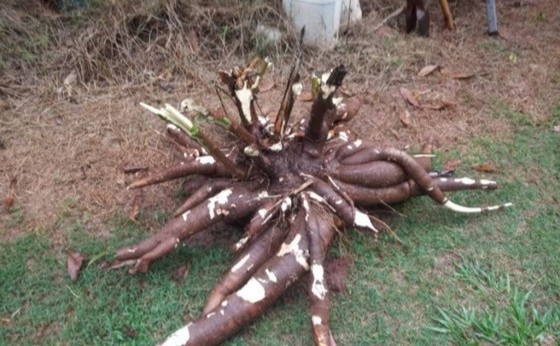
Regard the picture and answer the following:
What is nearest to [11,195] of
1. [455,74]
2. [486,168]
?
[486,168]

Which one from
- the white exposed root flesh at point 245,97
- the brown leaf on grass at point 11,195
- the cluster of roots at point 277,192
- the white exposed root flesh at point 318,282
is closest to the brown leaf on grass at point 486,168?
the cluster of roots at point 277,192

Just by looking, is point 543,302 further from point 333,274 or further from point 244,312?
point 244,312

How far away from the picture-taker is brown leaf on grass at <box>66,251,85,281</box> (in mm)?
2114

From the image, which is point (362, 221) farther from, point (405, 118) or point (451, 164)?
point (405, 118)

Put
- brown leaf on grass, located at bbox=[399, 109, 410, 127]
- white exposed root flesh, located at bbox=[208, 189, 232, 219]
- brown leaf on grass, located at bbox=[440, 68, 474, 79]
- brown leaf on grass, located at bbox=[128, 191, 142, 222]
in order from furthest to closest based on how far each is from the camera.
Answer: brown leaf on grass, located at bbox=[440, 68, 474, 79] < brown leaf on grass, located at bbox=[399, 109, 410, 127] < brown leaf on grass, located at bbox=[128, 191, 142, 222] < white exposed root flesh, located at bbox=[208, 189, 232, 219]

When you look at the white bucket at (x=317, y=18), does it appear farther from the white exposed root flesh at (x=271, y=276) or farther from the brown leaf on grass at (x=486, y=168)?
the white exposed root flesh at (x=271, y=276)

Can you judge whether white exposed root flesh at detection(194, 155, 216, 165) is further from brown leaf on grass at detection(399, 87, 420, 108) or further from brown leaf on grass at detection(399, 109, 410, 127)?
brown leaf on grass at detection(399, 87, 420, 108)

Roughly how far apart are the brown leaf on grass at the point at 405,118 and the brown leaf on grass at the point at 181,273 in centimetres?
134

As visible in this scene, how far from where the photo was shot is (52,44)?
3322 mm

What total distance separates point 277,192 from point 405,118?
1035 mm

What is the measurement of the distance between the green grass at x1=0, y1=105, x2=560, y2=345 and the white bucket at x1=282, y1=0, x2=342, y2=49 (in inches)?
52.5

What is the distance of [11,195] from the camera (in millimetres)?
2469

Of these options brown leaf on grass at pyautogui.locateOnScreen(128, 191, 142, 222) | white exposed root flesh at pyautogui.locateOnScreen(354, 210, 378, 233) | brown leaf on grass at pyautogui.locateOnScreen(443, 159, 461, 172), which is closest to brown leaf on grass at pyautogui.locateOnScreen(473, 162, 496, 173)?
brown leaf on grass at pyautogui.locateOnScreen(443, 159, 461, 172)

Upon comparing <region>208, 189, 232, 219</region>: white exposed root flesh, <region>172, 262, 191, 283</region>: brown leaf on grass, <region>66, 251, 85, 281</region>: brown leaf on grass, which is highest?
<region>208, 189, 232, 219</region>: white exposed root flesh
